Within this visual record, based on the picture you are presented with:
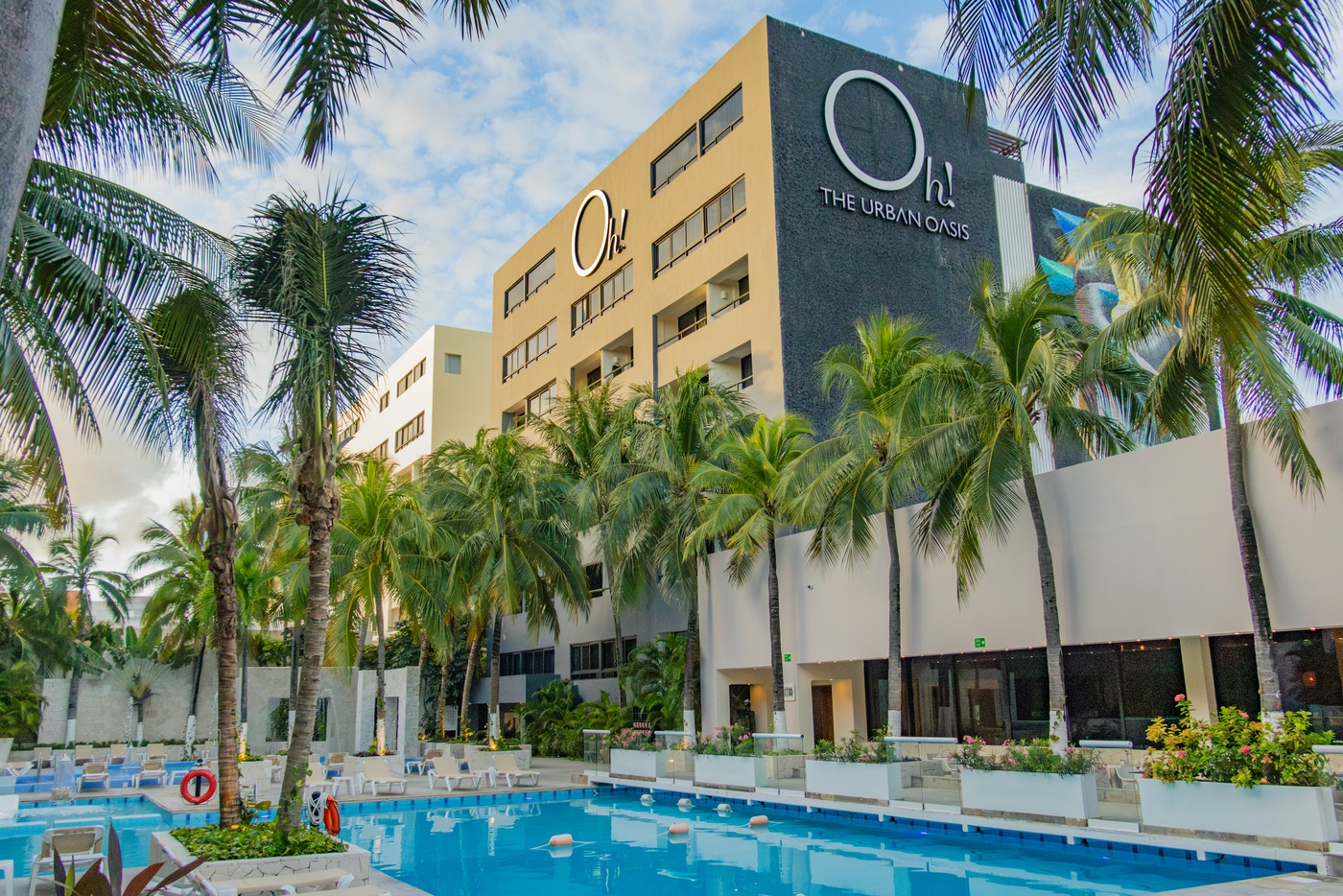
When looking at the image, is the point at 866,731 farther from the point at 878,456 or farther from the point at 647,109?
the point at 647,109

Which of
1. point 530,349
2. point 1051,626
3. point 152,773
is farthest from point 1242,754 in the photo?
point 530,349

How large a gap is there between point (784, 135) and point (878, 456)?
11312 mm

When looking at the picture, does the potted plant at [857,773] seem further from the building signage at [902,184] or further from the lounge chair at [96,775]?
the lounge chair at [96,775]

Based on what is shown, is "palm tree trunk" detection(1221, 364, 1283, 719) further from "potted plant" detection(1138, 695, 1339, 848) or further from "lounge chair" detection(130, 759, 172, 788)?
"lounge chair" detection(130, 759, 172, 788)

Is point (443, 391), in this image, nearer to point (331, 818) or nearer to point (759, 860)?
point (759, 860)

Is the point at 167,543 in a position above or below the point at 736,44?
below

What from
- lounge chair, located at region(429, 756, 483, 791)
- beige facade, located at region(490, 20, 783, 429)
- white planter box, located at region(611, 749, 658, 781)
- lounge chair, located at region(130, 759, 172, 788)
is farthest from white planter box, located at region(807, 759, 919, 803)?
lounge chair, located at region(130, 759, 172, 788)

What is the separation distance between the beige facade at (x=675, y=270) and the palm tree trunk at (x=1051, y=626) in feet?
31.9

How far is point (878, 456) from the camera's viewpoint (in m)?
18.7

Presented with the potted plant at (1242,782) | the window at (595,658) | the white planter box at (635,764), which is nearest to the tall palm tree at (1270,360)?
the potted plant at (1242,782)

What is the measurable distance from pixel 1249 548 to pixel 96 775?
76.6ft

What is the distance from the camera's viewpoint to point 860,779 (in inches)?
652

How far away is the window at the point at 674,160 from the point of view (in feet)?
99.1

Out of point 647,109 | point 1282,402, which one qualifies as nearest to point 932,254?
point 647,109
